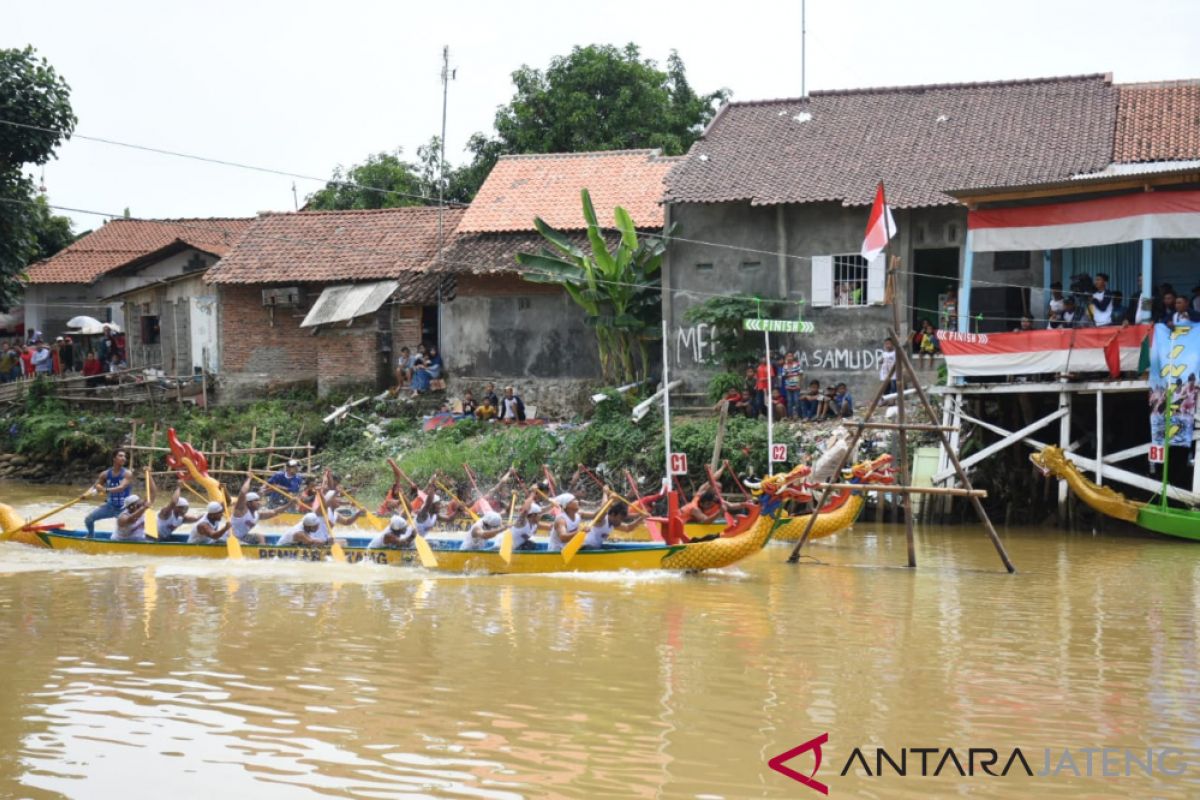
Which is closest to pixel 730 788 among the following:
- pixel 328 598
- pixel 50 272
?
pixel 328 598

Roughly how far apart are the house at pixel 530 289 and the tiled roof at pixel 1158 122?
28.2ft

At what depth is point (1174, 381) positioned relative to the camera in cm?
1747

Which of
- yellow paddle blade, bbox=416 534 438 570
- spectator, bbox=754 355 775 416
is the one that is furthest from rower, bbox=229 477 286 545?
spectator, bbox=754 355 775 416

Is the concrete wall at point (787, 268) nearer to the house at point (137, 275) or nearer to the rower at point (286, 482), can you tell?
the rower at point (286, 482)

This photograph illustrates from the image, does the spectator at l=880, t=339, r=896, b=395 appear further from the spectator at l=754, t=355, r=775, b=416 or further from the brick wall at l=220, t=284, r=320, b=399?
the brick wall at l=220, t=284, r=320, b=399

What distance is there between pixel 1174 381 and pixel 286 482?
1358cm

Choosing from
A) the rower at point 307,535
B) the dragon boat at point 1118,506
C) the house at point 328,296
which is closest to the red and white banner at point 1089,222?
the dragon boat at point 1118,506

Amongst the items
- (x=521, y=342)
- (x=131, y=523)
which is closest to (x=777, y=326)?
(x=521, y=342)

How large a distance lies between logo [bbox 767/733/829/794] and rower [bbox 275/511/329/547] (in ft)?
31.3

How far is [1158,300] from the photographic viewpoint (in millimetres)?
18828

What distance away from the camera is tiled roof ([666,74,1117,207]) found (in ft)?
73.9

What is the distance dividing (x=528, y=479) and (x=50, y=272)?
2040 centimetres

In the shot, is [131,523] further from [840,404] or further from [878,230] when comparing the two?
[840,404]

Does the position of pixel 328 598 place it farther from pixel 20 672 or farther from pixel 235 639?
pixel 20 672
